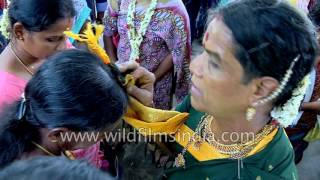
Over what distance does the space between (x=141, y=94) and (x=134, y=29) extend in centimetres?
91

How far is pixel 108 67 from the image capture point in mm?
1332

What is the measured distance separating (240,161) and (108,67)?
56 centimetres

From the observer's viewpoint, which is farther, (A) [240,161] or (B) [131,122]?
(B) [131,122]

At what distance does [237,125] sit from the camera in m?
1.46

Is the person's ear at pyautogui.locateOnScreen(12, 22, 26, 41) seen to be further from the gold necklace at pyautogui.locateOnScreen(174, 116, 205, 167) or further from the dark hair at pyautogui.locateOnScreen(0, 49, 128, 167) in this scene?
the gold necklace at pyautogui.locateOnScreen(174, 116, 205, 167)

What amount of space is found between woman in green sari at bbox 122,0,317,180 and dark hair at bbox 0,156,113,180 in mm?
639

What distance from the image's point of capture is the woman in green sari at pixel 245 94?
1.18m

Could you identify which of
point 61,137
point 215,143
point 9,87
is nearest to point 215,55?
point 215,143

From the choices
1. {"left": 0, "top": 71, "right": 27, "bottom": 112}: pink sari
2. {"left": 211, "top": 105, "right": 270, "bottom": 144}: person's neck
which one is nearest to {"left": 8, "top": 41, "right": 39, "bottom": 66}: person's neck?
{"left": 0, "top": 71, "right": 27, "bottom": 112}: pink sari

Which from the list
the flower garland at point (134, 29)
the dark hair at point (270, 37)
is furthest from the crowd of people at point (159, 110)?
the flower garland at point (134, 29)

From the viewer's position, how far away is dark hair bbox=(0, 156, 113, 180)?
679 millimetres

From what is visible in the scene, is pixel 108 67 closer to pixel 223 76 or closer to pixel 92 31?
pixel 92 31

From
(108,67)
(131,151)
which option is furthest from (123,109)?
(131,151)

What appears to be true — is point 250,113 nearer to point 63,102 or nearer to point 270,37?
point 270,37
